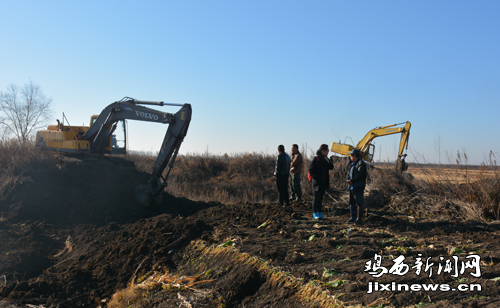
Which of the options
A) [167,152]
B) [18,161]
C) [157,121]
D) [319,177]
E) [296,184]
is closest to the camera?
[319,177]

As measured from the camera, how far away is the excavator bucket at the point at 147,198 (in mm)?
11633

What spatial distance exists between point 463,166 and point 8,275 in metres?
10.8

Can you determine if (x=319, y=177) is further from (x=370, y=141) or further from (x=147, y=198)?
(x=370, y=141)

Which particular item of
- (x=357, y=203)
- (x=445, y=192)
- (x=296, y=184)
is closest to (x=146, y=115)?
(x=296, y=184)

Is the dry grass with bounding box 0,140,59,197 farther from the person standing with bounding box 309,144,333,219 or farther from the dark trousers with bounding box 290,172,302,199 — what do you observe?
the person standing with bounding box 309,144,333,219

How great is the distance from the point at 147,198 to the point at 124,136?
396cm

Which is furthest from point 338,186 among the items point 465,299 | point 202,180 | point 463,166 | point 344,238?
point 202,180

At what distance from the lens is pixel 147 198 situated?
11.6 m

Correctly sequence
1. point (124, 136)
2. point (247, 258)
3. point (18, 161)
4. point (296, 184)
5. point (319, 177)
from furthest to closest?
1. point (124, 136)
2. point (18, 161)
3. point (296, 184)
4. point (319, 177)
5. point (247, 258)

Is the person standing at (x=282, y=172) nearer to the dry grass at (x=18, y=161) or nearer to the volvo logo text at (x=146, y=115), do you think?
the volvo logo text at (x=146, y=115)

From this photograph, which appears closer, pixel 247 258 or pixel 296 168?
pixel 247 258

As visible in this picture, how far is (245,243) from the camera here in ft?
19.7

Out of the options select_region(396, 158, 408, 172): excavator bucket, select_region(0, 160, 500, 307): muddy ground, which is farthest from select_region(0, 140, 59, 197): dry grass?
select_region(396, 158, 408, 172): excavator bucket

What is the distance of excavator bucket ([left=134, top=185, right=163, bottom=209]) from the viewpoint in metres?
11.6
